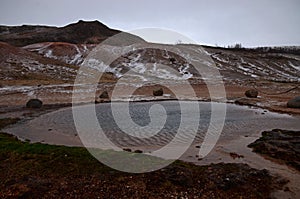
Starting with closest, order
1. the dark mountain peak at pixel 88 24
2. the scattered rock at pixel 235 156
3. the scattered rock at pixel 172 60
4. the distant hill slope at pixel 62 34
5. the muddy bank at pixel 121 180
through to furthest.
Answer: the muddy bank at pixel 121 180 < the scattered rock at pixel 235 156 < the scattered rock at pixel 172 60 < the distant hill slope at pixel 62 34 < the dark mountain peak at pixel 88 24

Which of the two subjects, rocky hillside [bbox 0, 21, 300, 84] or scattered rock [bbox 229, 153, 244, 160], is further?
rocky hillside [bbox 0, 21, 300, 84]

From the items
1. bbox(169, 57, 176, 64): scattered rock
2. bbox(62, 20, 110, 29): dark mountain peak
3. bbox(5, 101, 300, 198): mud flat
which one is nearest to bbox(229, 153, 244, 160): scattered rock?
bbox(5, 101, 300, 198): mud flat

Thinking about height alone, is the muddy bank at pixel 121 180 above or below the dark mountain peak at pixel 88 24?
below

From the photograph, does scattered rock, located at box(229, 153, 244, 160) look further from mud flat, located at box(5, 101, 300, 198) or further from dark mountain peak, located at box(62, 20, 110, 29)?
dark mountain peak, located at box(62, 20, 110, 29)

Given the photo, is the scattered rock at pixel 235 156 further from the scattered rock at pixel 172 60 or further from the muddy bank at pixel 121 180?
the scattered rock at pixel 172 60

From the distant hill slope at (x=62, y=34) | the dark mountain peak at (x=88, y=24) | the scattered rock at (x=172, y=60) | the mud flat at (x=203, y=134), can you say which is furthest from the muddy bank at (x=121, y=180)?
the dark mountain peak at (x=88, y=24)

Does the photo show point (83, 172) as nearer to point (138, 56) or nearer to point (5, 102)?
point (5, 102)

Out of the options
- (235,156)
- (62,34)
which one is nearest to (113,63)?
(62,34)

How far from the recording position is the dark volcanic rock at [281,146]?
33.4ft

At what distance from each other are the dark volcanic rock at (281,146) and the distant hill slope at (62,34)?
300 ft

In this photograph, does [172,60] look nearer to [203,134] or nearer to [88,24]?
[88,24]

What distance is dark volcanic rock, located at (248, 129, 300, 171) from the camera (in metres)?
10.2

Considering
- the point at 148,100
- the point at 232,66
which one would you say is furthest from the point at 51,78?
the point at 232,66

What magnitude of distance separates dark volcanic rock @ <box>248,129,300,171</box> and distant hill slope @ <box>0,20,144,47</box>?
300 feet
